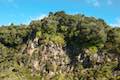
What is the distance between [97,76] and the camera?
213 ft

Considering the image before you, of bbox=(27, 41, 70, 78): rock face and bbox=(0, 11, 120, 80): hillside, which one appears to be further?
bbox=(27, 41, 70, 78): rock face

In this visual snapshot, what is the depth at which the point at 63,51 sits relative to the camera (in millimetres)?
73188

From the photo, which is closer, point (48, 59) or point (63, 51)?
point (48, 59)

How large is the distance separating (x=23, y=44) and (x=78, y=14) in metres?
15.1

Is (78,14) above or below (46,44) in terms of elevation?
above

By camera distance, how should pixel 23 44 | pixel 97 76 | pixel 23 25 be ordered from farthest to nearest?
pixel 23 25 < pixel 23 44 < pixel 97 76

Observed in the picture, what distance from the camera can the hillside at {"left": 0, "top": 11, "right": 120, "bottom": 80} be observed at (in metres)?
67.7

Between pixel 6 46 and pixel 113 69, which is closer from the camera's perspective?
pixel 113 69

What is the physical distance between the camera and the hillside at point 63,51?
222 ft

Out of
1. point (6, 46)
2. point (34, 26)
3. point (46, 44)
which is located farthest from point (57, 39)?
point (6, 46)

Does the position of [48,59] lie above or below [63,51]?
below

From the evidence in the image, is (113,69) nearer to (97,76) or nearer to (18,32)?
(97,76)

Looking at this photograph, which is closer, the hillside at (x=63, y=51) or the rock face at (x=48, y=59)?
the hillside at (x=63, y=51)

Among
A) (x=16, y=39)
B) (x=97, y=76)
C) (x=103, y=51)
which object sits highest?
(x=16, y=39)
